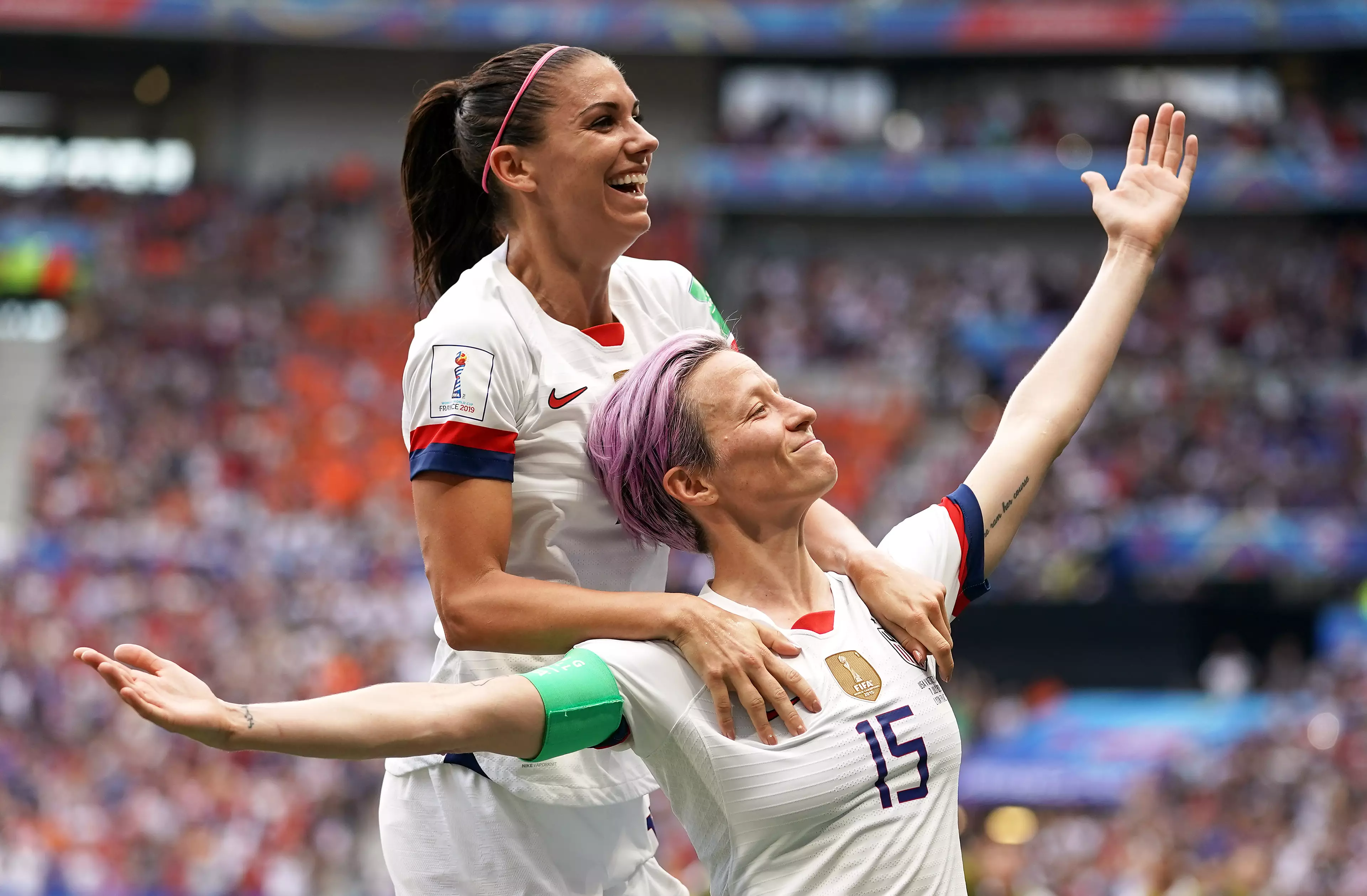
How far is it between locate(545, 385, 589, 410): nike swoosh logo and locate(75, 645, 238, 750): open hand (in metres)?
0.90

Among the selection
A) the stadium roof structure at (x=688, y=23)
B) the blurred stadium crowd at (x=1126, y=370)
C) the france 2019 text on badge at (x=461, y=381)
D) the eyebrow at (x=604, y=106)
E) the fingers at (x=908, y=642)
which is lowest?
the blurred stadium crowd at (x=1126, y=370)

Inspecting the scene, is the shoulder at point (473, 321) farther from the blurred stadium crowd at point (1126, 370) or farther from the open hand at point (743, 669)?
the blurred stadium crowd at point (1126, 370)

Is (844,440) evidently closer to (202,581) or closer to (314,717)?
(202,581)

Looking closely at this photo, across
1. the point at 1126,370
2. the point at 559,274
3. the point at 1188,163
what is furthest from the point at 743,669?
the point at 1126,370

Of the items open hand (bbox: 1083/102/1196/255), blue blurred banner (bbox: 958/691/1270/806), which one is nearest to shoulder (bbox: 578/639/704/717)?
Answer: open hand (bbox: 1083/102/1196/255)

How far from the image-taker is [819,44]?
80.3 ft

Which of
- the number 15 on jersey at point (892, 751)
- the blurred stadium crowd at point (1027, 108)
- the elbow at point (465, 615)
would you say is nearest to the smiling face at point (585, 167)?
the elbow at point (465, 615)

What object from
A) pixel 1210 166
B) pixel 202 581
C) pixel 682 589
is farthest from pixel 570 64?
pixel 1210 166

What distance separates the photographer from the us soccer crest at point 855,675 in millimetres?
2484

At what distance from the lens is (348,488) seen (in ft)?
60.3

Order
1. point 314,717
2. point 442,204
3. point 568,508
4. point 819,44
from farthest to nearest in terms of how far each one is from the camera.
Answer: point 819,44 → point 442,204 → point 568,508 → point 314,717

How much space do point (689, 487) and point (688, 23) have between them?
903 inches

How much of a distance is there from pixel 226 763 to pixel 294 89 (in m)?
15.7

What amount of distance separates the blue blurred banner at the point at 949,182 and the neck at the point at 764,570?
71.1 ft
